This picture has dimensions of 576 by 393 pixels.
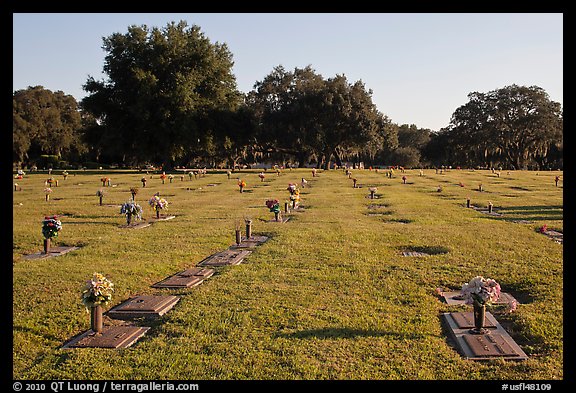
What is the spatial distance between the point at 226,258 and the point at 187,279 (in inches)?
76.7

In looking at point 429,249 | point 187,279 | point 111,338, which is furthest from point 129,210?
point 111,338

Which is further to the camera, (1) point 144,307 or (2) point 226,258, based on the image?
(2) point 226,258

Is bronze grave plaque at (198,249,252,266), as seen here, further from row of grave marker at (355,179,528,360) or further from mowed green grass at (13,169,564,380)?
row of grave marker at (355,179,528,360)

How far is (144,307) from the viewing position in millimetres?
7371

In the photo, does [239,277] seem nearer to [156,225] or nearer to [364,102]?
[156,225]

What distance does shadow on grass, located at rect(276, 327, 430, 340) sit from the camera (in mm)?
6188

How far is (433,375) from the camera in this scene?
16.9ft

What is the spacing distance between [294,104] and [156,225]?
46.4 metres

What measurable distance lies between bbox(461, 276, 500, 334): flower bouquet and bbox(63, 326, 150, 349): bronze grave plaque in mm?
4240

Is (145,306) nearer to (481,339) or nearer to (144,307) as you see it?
(144,307)

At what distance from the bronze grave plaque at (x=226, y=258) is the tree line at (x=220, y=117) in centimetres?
3964

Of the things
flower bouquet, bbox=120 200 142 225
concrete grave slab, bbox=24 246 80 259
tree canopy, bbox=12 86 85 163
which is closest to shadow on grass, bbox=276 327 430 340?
concrete grave slab, bbox=24 246 80 259

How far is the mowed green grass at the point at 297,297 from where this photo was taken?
17.7 ft

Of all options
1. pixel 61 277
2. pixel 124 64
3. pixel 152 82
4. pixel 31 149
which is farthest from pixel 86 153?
pixel 61 277
